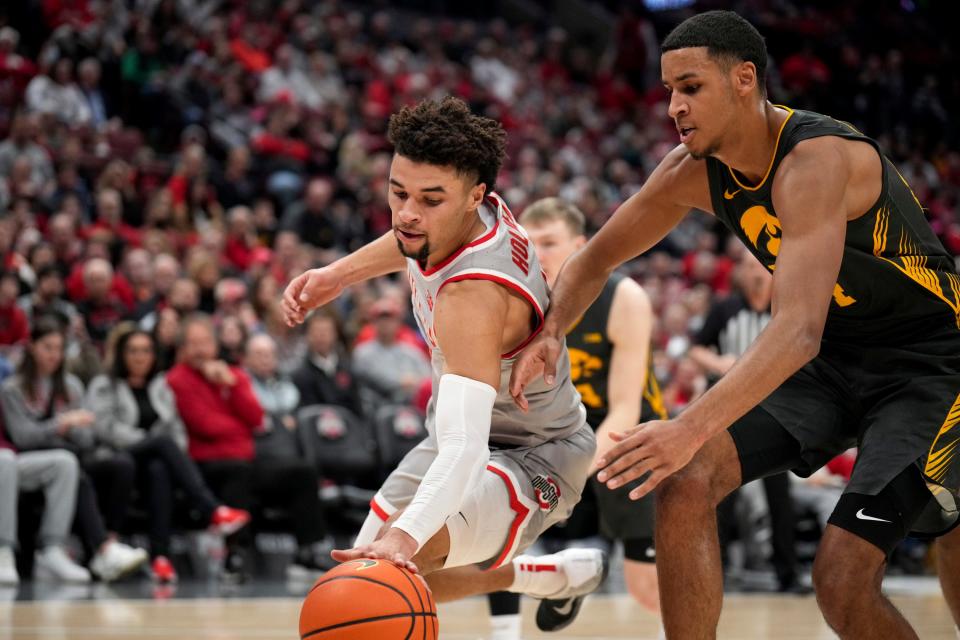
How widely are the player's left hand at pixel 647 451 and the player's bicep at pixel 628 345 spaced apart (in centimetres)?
207

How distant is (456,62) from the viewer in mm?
17250

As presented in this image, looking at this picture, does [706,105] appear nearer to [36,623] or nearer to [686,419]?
[686,419]

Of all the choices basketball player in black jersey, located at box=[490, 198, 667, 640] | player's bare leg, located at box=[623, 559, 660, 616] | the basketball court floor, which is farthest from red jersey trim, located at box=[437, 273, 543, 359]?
the basketball court floor

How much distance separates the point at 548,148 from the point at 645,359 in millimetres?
10763

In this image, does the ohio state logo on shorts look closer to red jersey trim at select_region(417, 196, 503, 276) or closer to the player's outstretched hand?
the player's outstretched hand

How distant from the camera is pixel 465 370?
3.10 meters

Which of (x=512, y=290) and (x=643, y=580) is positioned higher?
(x=512, y=290)

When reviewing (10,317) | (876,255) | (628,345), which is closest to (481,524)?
(876,255)

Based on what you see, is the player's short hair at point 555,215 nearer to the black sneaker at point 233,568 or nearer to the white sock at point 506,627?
the white sock at point 506,627

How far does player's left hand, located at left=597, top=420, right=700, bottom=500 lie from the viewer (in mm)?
2666

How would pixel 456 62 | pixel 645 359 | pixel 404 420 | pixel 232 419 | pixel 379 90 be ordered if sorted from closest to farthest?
pixel 645 359 < pixel 232 419 < pixel 404 420 < pixel 379 90 < pixel 456 62

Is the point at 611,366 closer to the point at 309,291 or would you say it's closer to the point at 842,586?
the point at 309,291

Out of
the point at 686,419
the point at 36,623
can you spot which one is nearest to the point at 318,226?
the point at 36,623

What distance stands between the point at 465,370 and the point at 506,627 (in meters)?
1.94
